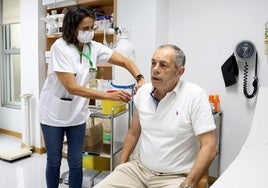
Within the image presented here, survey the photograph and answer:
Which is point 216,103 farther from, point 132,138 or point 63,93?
point 63,93

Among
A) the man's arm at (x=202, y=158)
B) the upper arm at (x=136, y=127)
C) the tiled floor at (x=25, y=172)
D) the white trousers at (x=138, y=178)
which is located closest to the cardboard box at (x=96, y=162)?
the tiled floor at (x=25, y=172)

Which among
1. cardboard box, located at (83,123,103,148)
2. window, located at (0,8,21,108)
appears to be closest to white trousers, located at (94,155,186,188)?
cardboard box, located at (83,123,103,148)

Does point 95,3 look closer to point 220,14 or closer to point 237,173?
point 220,14

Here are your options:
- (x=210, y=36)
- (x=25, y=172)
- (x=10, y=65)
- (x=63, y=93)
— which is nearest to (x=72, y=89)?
(x=63, y=93)

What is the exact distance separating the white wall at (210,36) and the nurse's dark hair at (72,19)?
839mm

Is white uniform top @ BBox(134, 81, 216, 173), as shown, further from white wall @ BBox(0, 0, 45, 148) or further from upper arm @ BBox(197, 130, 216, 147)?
white wall @ BBox(0, 0, 45, 148)

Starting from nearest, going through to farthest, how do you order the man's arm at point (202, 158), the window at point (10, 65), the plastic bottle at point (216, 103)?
the man's arm at point (202, 158), the plastic bottle at point (216, 103), the window at point (10, 65)

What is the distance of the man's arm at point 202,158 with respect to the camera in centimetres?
125

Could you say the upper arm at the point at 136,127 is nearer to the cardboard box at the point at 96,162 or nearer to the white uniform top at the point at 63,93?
the white uniform top at the point at 63,93

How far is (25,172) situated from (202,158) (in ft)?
6.98

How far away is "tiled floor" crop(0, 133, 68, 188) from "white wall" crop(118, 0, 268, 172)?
1.45 meters

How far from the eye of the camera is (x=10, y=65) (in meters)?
4.16

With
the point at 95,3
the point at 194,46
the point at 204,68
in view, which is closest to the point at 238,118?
the point at 204,68

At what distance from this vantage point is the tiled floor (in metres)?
2.51
